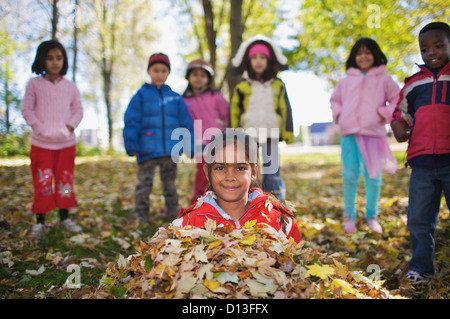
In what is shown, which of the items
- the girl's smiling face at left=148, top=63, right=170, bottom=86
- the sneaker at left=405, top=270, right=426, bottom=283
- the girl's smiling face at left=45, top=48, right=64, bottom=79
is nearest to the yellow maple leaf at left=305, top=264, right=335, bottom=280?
the sneaker at left=405, top=270, right=426, bottom=283

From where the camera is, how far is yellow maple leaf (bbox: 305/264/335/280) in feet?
5.84

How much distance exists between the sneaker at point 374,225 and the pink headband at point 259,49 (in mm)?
2629

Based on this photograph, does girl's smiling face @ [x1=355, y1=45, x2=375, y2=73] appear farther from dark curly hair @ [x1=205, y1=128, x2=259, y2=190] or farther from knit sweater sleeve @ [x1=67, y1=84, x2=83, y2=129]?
knit sweater sleeve @ [x1=67, y1=84, x2=83, y2=129]

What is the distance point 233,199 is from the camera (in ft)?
8.21

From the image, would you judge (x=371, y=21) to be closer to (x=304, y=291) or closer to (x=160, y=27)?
(x=304, y=291)

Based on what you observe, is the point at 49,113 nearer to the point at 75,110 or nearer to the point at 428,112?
the point at 75,110

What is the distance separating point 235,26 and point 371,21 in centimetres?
393

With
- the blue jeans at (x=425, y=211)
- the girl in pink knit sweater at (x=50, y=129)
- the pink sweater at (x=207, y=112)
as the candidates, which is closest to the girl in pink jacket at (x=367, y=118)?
the blue jeans at (x=425, y=211)

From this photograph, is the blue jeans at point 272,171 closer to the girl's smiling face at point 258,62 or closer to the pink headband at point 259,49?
the girl's smiling face at point 258,62

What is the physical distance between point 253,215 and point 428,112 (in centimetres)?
181

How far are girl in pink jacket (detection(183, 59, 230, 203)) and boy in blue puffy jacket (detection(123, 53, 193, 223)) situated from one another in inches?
14.5

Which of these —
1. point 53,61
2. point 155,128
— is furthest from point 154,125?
point 53,61

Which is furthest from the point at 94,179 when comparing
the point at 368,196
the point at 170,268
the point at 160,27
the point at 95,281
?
the point at 160,27

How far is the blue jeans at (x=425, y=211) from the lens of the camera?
2.92 metres
